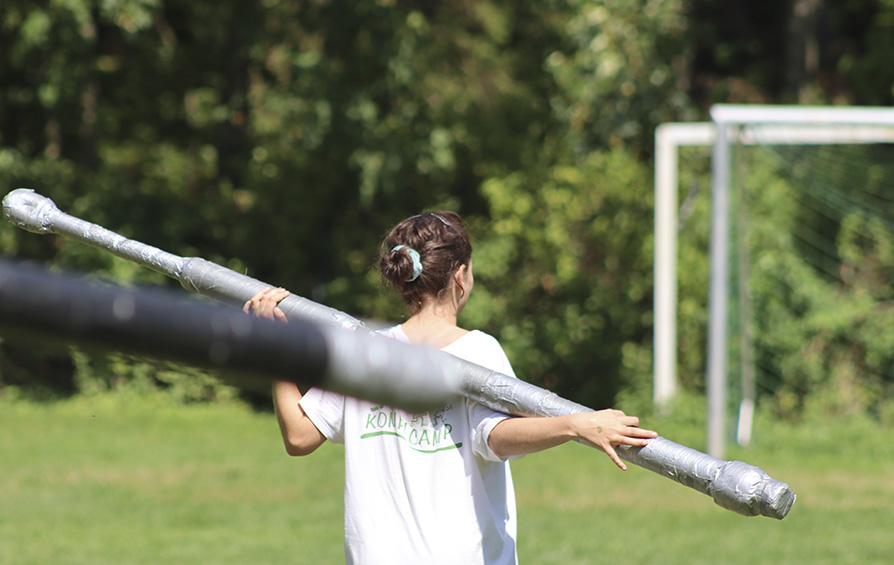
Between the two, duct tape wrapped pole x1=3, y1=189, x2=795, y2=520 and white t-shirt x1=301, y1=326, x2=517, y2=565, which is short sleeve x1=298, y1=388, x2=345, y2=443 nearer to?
white t-shirt x1=301, y1=326, x2=517, y2=565

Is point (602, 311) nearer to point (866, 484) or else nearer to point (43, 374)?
point (866, 484)

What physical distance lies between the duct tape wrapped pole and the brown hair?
0.43 metres

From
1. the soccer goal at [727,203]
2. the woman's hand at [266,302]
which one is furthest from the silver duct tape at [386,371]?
the soccer goal at [727,203]

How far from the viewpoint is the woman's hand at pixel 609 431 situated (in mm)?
1871

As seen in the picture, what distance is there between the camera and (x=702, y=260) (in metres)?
11.9

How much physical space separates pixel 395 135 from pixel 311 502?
5.57m

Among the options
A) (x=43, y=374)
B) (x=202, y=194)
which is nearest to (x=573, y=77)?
(x=202, y=194)

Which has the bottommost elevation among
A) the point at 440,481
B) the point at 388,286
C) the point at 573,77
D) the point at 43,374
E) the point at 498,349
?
the point at 440,481

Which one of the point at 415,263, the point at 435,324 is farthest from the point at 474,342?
the point at 415,263

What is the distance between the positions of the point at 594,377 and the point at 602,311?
2.57 ft

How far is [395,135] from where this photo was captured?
40.0ft

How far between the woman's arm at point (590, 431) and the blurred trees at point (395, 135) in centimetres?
992

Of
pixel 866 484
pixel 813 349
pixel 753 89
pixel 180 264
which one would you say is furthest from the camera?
pixel 753 89

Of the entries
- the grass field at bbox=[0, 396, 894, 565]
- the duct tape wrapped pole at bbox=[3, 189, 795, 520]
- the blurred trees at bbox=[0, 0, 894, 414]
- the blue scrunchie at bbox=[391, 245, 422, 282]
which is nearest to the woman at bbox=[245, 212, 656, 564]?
the blue scrunchie at bbox=[391, 245, 422, 282]
